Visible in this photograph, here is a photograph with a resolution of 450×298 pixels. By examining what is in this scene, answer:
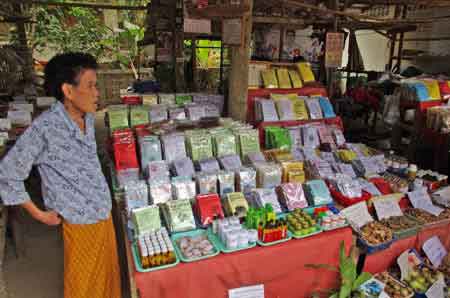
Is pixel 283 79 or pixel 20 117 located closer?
pixel 283 79

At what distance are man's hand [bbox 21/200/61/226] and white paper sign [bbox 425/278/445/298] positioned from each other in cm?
249

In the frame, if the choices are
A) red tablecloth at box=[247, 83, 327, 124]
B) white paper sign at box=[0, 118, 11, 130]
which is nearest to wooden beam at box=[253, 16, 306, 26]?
red tablecloth at box=[247, 83, 327, 124]

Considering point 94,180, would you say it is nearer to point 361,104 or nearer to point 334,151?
point 334,151

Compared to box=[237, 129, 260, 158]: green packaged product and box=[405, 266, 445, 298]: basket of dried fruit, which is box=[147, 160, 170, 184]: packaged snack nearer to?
box=[237, 129, 260, 158]: green packaged product

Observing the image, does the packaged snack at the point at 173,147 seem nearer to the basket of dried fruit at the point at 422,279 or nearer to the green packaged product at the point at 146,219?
the green packaged product at the point at 146,219

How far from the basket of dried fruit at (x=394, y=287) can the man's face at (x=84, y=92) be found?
7.35 feet

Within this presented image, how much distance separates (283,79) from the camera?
3.59 meters

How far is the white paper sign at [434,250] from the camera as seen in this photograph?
2.43m

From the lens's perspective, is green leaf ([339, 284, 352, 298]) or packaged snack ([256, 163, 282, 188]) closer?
green leaf ([339, 284, 352, 298])

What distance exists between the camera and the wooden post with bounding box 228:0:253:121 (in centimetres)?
284

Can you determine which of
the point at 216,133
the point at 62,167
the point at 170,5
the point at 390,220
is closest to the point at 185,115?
the point at 216,133

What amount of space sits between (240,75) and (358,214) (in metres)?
1.64

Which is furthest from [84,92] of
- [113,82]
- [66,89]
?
[113,82]

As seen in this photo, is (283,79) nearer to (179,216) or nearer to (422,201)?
(422,201)
